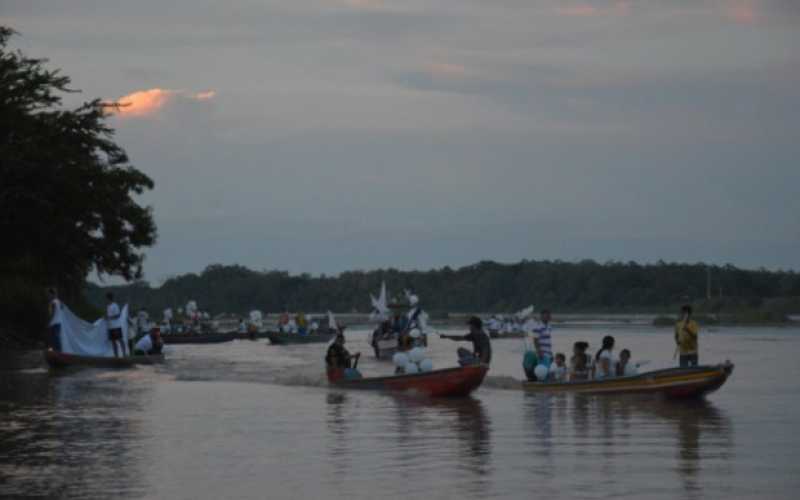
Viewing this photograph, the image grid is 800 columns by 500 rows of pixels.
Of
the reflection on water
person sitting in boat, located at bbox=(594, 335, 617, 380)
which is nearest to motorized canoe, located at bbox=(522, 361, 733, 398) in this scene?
person sitting in boat, located at bbox=(594, 335, 617, 380)

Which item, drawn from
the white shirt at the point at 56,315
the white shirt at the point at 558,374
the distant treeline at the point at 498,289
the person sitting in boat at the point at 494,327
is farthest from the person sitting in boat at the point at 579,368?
the distant treeline at the point at 498,289

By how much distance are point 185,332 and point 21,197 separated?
26.2 metres

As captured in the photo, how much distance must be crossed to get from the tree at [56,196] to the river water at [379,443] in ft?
46.6

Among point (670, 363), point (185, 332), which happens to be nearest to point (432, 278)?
point (185, 332)

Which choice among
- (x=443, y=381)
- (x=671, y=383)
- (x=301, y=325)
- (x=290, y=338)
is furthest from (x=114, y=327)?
(x=301, y=325)

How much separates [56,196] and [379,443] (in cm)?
2989

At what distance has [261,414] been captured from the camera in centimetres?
2323

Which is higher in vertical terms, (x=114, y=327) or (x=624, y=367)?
(x=114, y=327)

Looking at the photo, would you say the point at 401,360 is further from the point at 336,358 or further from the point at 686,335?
the point at 686,335

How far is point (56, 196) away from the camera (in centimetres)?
4572

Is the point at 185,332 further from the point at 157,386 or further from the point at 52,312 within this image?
the point at 157,386

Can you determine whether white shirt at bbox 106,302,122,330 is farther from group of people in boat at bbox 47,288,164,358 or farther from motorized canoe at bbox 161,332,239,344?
motorized canoe at bbox 161,332,239,344

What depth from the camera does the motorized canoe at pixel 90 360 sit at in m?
35.9

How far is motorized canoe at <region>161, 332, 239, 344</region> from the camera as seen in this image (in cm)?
6688
